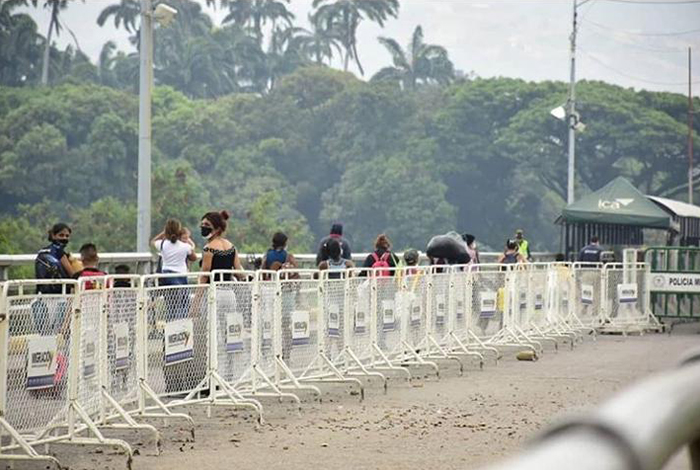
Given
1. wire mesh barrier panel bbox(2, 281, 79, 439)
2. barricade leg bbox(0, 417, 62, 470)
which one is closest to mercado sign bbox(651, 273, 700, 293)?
wire mesh barrier panel bbox(2, 281, 79, 439)

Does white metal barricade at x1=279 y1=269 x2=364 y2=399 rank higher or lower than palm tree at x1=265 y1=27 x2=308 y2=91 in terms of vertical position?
lower

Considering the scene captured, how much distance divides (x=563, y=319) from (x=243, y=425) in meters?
13.6

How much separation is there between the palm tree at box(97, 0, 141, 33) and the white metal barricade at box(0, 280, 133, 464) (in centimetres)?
11701

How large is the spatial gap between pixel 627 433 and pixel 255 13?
14110 centimetres

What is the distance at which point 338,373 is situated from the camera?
15.4 metres

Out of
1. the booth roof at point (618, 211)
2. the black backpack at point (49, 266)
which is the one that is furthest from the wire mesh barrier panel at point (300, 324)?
the booth roof at point (618, 211)

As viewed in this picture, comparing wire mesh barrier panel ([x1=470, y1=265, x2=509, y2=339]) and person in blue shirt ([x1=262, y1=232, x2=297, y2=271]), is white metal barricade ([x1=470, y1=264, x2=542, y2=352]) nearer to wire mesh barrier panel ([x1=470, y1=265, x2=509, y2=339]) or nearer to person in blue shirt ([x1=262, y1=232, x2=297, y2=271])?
wire mesh barrier panel ([x1=470, y1=265, x2=509, y2=339])

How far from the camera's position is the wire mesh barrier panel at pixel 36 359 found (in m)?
9.72

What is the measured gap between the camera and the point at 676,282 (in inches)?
1099

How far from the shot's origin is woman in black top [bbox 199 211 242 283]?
1468 cm

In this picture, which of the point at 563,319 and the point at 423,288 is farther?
the point at 563,319

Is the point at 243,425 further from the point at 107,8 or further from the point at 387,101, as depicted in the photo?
the point at 107,8

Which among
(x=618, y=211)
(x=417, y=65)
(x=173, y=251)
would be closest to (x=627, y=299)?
(x=173, y=251)

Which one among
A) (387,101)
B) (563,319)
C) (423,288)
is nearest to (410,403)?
(423,288)
